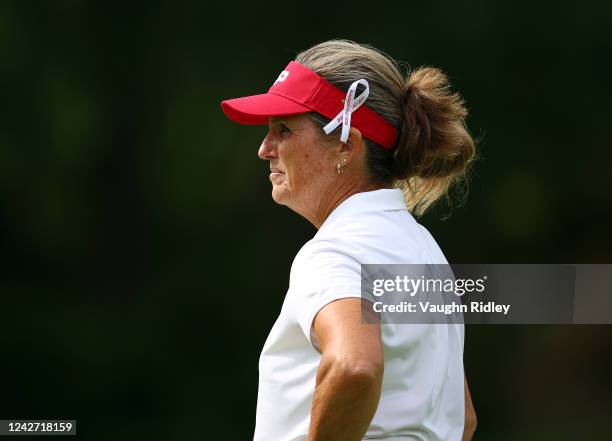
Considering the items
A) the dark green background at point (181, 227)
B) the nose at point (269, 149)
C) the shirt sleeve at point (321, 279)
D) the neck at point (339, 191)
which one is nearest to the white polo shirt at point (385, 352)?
the shirt sleeve at point (321, 279)

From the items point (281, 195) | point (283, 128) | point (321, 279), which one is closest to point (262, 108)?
point (283, 128)

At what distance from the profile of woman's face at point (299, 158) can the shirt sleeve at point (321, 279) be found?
276 millimetres

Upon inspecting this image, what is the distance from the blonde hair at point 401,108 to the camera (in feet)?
6.42

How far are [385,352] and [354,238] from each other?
19cm

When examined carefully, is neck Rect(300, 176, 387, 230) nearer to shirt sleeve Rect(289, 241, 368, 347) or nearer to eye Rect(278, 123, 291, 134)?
eye Rect(278, 123, 291, 134)

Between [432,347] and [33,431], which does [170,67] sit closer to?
[33,431]

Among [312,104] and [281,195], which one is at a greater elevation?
[312,104]

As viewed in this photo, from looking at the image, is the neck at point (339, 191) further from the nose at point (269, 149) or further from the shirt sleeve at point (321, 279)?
the shirt sleeve at point (321, 279)

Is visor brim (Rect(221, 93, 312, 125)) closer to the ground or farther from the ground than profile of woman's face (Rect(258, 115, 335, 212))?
farther from the ground

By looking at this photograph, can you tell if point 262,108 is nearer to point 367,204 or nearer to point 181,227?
point 367,204

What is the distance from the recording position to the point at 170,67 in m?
4.71

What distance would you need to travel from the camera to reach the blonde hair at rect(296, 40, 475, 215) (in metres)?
1.96

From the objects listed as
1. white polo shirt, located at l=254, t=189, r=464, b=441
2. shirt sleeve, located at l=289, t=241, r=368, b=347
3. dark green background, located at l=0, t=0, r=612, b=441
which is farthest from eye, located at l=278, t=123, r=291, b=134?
dark green background, located at l=0, t=0, r=612, b=441

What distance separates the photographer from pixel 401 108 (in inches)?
79.0
